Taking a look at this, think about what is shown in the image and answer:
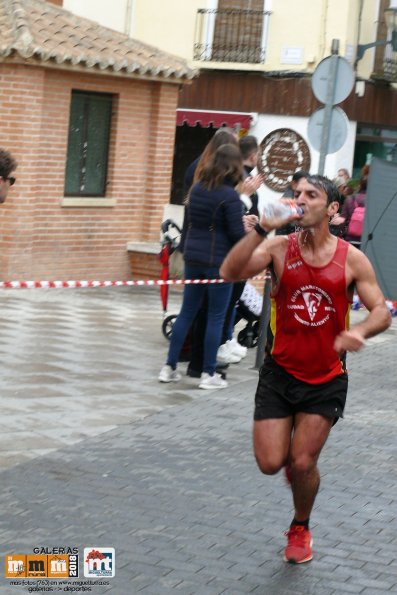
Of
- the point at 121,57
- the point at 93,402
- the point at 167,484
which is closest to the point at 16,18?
the point at 121,57

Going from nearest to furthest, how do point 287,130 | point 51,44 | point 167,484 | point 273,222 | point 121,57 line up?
point 273,222 < point 167,484 < point 51,44 < point 121,57 < point 287,130

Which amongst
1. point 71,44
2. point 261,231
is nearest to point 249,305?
point 71,44

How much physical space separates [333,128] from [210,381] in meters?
4.87

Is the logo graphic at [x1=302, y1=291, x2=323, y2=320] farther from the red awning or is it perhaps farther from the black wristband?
the red awning

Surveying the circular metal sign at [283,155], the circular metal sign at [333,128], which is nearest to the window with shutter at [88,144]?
the circular metal sign at [333,128]

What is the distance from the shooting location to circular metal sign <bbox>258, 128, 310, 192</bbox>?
22.0 meters

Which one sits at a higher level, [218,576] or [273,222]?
[273,222]

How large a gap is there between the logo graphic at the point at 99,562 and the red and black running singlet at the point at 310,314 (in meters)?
1.25

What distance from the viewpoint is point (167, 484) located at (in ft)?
26.1

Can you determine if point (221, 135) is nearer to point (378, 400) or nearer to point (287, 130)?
point (378, 400)

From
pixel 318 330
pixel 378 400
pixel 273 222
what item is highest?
pixel 273 222

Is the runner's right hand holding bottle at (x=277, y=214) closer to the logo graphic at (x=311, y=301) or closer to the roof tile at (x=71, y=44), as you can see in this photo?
the logo graphic at (x=311, y=301)

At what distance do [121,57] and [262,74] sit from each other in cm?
1039

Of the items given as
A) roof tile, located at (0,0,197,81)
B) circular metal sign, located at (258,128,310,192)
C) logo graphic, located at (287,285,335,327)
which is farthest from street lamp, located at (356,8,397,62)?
logo graphic, located at (287,285,335,327)
